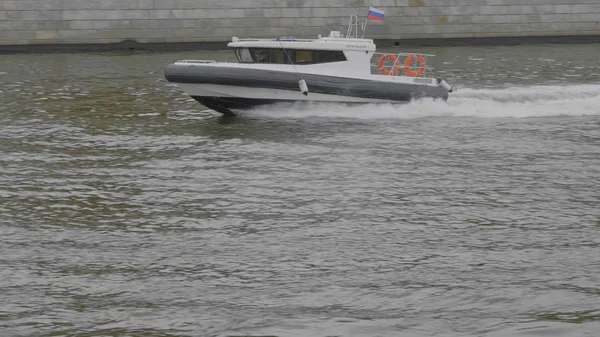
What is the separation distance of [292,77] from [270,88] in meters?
0.54

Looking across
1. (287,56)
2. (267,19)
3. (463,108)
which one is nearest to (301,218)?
(287,56)

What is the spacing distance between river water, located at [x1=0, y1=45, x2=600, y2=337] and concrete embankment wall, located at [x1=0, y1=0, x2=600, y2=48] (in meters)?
11.6

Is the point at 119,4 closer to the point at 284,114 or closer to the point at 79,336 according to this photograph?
the point at 284,114

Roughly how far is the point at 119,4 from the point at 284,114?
1581 centimetres

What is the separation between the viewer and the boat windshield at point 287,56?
21.8 m

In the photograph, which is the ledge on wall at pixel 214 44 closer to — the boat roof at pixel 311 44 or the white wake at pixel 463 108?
the white wake at pixel 463 108

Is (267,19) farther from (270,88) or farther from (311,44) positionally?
(270,88)

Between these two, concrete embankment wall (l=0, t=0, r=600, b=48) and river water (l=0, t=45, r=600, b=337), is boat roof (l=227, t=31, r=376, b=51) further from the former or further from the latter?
concrete embankment wall (l=0, t=0, r=600, b=48)

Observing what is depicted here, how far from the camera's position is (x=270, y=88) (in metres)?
21.8

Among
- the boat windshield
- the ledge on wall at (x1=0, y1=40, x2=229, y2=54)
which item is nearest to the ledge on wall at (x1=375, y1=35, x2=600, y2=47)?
the ledge on wall at (x1=0, y1=40, x2=229, y2=54)

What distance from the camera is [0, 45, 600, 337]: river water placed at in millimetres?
10625

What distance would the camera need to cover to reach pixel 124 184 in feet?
52.5

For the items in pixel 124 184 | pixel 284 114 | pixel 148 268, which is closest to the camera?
pixel 148 268

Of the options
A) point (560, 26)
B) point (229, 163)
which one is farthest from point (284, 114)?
point (560, 26)
